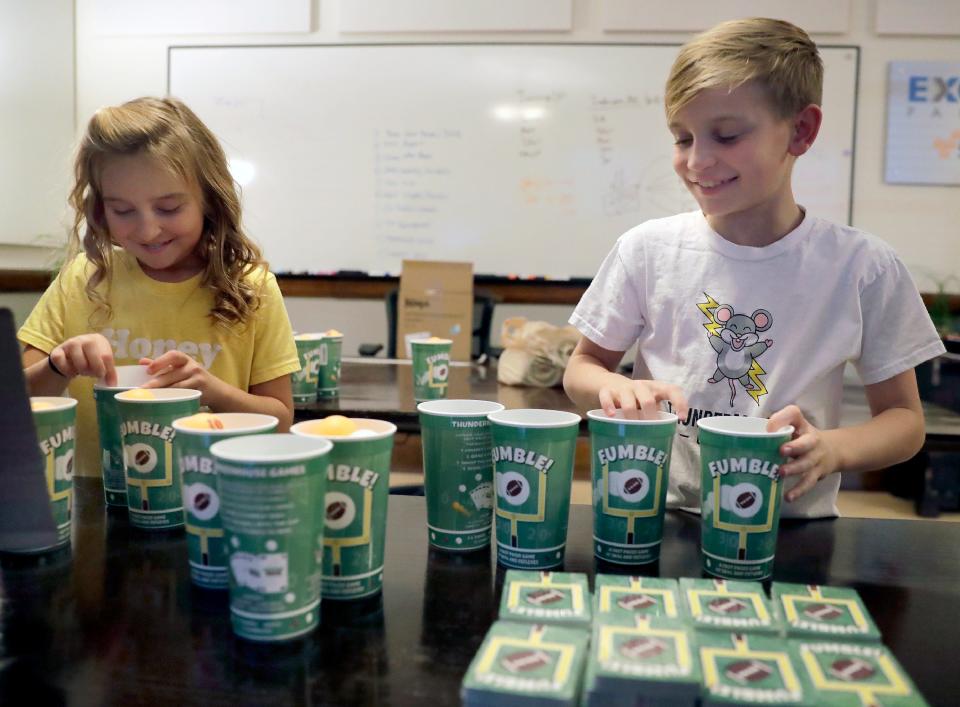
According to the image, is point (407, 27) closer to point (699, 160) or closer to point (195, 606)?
point (699, 160)

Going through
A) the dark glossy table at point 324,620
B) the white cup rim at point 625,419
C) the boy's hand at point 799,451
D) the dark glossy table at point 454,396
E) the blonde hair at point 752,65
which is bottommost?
the dark glossy table at point 454,396

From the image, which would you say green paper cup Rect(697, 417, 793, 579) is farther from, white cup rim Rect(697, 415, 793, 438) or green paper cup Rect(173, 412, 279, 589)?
green paper cup Rect(173, 412, 279, 589)

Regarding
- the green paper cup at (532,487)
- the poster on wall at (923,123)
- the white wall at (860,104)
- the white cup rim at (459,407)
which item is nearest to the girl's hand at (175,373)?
the white cup rim at (459,407)

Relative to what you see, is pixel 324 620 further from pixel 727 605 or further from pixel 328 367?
pixel 328 367

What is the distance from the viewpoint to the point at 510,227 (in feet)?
13.4

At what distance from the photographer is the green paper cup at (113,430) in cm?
90

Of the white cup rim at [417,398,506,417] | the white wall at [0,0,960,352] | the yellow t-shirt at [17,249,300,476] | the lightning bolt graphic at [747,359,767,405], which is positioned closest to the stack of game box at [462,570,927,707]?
the white cup rim at [417,398,506,417]

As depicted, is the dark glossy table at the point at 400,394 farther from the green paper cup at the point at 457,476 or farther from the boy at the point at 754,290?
the green paper cup at the point at 457,476

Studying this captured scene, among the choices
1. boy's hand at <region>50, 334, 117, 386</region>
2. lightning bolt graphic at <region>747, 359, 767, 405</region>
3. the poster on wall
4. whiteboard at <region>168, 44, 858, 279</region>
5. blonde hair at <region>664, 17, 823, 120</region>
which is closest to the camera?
boy's hand at <region>50, 334, 117, 386</region>

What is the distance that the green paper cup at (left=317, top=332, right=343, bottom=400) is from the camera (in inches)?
80.1

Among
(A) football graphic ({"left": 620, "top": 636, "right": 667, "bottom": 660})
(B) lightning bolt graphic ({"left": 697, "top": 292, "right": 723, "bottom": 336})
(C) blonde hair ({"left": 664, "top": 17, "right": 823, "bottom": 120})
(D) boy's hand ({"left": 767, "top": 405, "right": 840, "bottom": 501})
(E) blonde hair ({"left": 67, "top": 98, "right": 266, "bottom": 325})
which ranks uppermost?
(C) blonde hair ({"left": 664, "top": 17, "right": 823, "bottom": 120})

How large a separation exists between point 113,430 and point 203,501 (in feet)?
0.83

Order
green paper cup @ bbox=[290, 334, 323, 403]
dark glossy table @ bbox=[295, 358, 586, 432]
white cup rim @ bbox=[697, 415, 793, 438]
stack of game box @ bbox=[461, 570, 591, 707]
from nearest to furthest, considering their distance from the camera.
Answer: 1. stack of game box @ bbox=[461, 570, 591, 707]
2. white cup rim @ bbox=[697, 415, 793, 438]
3. dark glossy table @ bbox=[295, 358, 586, 432]
4. green paper cup @ bbox=[290, 334, 323, 403]

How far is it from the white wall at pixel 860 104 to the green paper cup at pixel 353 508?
338cm
